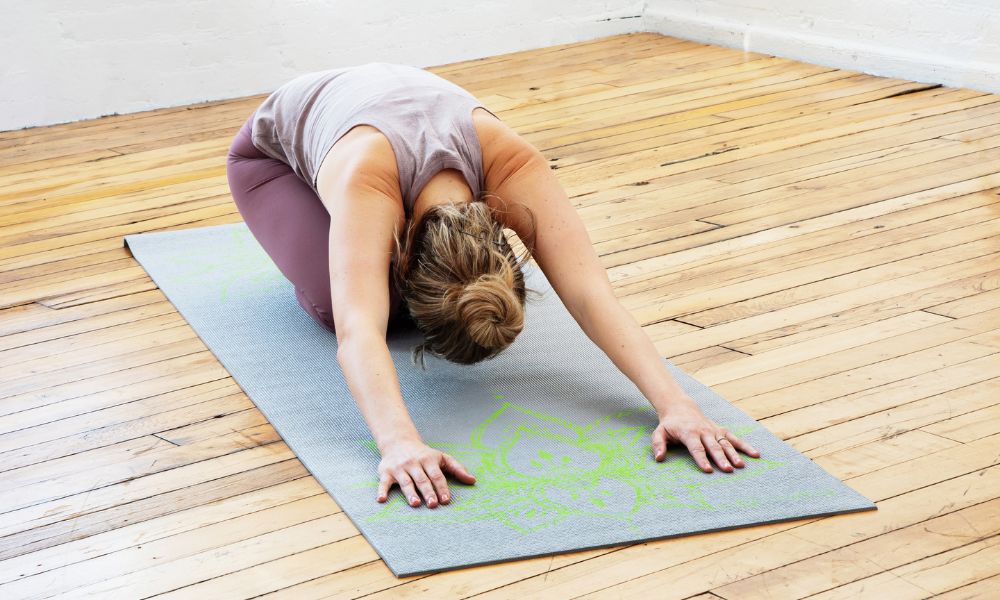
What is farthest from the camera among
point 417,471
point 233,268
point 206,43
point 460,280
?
point 206,43

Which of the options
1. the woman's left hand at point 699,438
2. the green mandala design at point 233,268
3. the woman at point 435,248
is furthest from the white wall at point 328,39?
the woman's left hand at point 699,438

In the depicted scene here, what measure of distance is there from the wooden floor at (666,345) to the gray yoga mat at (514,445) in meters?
0.04

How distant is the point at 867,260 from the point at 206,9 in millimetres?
3154

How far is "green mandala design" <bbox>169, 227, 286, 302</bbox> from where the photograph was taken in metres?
2.77

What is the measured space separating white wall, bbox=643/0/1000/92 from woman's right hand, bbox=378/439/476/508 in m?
3.12

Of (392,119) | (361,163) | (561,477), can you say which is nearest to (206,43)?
(392,119)

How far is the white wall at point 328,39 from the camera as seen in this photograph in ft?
14.2

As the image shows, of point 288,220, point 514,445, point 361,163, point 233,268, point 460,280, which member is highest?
point 361,163

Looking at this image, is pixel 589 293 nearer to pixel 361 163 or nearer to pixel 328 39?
pixel 361 163

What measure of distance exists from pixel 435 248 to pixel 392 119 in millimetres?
343

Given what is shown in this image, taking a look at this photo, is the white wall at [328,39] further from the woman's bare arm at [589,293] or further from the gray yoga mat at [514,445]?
the woman's bare arm at [589,293]

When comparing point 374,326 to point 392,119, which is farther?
point 392,119

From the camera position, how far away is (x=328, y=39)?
502cm

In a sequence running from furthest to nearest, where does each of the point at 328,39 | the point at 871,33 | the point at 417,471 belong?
the point at 328,39, the point at 871,33, the point at 417,471
